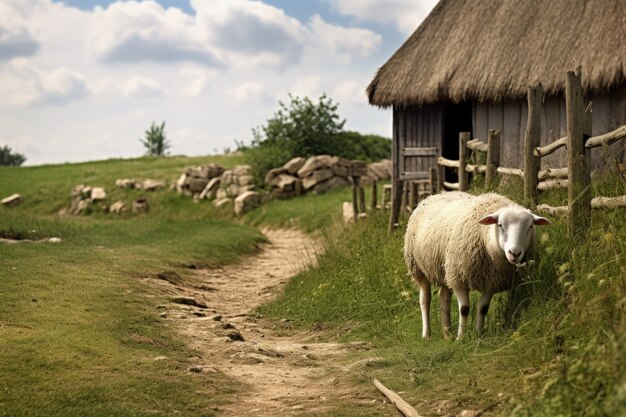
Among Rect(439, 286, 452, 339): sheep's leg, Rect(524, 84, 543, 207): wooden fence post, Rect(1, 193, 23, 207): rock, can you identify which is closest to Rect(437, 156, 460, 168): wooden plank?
Rect(524, 84, 543, 207): wooden fence post

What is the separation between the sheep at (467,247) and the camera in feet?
25.4

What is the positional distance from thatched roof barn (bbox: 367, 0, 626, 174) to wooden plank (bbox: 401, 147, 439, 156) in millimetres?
143

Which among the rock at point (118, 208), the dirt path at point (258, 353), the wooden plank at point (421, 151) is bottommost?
the dirt path at point (258, 353)

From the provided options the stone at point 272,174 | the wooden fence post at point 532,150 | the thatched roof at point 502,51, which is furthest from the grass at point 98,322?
the stone at point 272,174

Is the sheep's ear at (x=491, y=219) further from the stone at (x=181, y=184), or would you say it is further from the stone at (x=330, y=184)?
the stone at (x=181, y=184)

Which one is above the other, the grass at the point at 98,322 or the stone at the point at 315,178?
the stone at the point at 315,178

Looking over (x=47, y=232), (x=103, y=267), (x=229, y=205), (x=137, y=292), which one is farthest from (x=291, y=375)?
(x=229, y=205)

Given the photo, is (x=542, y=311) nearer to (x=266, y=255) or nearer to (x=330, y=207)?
(x=266, y=255)

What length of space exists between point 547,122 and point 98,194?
1917cm

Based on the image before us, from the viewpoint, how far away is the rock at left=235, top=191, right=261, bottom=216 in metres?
26.4

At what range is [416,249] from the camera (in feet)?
30.9

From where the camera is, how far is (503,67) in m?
16.5

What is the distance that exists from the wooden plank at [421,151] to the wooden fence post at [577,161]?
979 cm

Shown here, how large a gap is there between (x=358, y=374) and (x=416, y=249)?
2.02 metres
